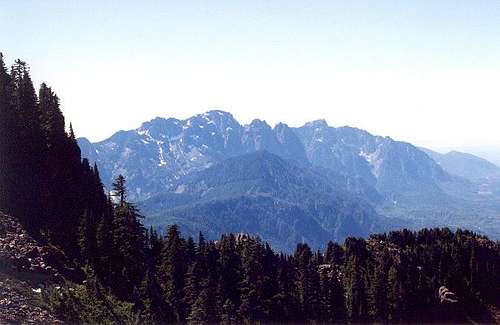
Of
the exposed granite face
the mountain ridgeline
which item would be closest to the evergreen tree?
the mountain ridgeline

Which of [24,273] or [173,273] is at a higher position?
[24,273]

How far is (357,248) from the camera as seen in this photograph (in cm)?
14550

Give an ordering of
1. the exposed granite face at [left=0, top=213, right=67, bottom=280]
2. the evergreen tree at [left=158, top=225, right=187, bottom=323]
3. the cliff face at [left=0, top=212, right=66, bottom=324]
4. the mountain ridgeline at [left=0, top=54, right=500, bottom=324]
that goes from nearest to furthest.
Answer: the cliff face at [left=0, top=212, right=66, bottom=324]
the exposed granite face at [left=0, top=213, right=67, bottom=280]
the mountain ridgeline at [left=0, top=54, right=500, bottom=324]
the evergreen tree at [left=158, top=225, right=187, bottom=323]

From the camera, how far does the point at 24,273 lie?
61.5 m

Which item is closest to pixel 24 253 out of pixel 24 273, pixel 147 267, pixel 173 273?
pixel 24 273

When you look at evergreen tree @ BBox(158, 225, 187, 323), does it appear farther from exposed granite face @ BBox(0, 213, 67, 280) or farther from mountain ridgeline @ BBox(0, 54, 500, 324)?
exposed granite face @ BBox(0, 213, 67, 280)

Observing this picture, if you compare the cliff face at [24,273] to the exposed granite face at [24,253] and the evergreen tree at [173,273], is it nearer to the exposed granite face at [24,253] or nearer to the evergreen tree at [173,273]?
the exposed granite face at [24,253]

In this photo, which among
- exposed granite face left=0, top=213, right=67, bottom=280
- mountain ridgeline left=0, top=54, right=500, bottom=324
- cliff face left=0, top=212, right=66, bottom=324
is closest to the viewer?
cliff face left=0, top=212, right=66, bottom=324

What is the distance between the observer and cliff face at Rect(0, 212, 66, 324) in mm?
49312

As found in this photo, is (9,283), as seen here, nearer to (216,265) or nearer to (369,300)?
(216,265)

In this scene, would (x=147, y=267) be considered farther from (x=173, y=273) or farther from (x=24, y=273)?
(x=24, y=273)

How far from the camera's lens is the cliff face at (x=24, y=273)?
162ft

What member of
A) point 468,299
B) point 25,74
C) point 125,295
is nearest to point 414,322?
point 468,299

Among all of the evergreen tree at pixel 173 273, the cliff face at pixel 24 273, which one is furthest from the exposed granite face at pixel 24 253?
the evergreen tree at pixel 173 273
